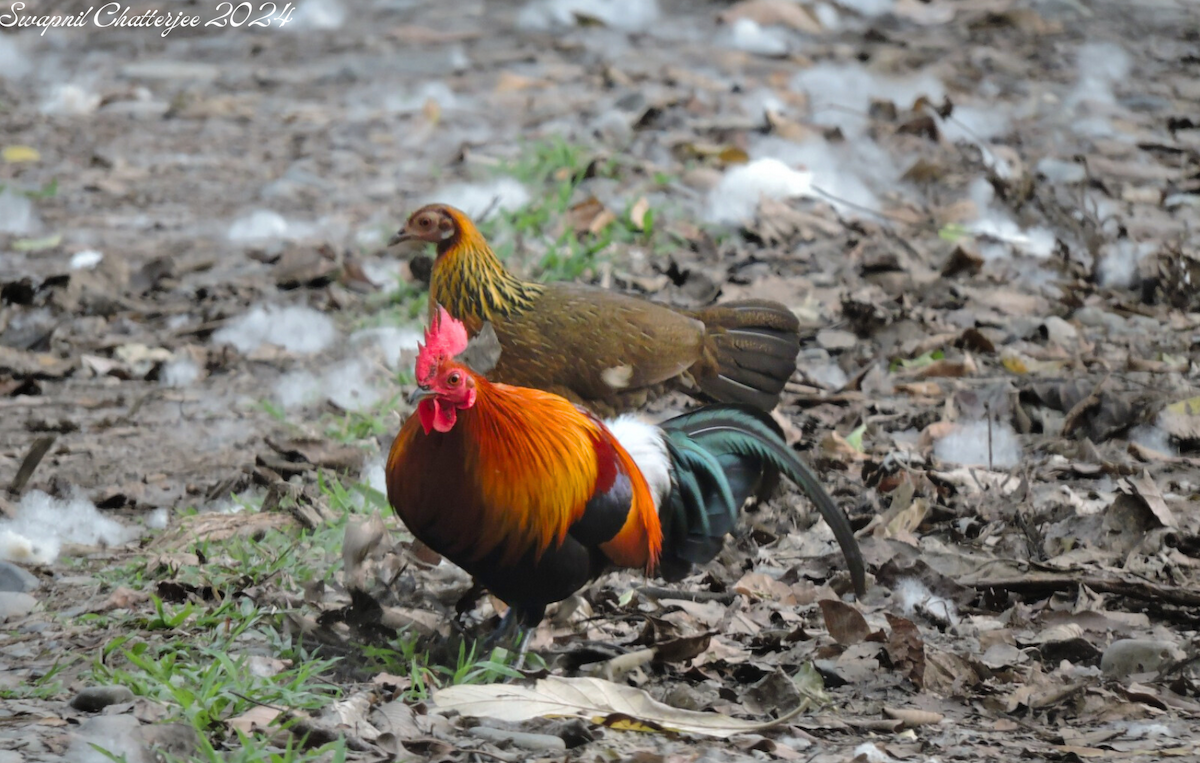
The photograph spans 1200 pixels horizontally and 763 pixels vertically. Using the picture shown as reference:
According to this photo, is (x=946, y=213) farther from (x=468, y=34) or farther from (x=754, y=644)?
(x=468, y=34)

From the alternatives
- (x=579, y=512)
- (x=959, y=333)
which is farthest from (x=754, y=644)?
(x=959, y=333)

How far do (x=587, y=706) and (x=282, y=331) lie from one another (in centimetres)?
289

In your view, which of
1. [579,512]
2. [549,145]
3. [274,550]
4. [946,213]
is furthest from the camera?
[549,145]

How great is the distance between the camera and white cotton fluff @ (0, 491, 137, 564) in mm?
3357

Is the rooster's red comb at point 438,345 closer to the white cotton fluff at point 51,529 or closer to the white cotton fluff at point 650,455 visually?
the white cotton fluff at point 650,455

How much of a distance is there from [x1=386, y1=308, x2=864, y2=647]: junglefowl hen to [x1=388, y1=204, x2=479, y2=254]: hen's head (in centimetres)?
132

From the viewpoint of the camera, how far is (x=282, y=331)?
5.05 meters

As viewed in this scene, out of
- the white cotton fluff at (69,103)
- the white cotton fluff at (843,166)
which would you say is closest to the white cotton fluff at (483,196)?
the white cotton fluff at (843,166)

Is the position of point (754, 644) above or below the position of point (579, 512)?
below

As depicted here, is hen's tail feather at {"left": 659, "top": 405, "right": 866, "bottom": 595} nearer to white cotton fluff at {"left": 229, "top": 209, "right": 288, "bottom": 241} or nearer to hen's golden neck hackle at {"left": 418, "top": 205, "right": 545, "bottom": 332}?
hen's golden neck hackle at {"left": 418, "top": 205, "right": 545, "bottom": 332}

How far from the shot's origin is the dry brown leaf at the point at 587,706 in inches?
97.9

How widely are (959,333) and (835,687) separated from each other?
229cm

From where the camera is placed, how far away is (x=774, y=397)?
159 inches

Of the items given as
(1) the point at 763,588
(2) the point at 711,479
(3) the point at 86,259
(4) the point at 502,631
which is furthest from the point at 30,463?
(3) the point at 86,259
